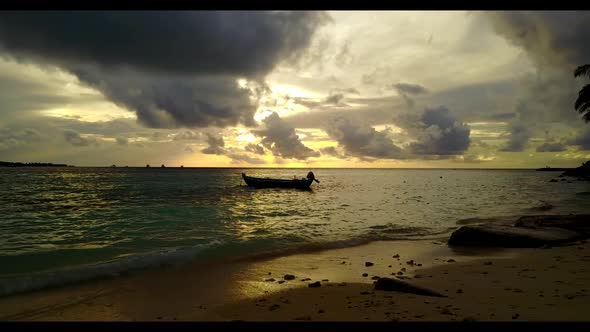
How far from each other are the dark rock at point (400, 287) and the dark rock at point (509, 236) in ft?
22.3

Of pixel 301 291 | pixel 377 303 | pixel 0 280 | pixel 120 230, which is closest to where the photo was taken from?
pixel 377 303

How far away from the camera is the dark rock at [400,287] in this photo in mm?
7279

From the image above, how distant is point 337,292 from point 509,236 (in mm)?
8208

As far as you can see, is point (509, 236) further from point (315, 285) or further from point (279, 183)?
point (279, 183)

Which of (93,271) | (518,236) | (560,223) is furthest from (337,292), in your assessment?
(560,223)

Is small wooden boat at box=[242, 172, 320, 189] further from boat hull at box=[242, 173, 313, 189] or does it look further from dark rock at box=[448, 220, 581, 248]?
dark rock at box=[448, 220, 581, 248]

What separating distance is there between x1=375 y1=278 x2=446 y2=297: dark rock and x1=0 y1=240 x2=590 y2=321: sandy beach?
0.20 m

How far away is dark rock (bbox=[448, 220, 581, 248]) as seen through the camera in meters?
12.7

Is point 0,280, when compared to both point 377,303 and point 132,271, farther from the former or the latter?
point 377,303

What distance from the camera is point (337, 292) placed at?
782 centimetres

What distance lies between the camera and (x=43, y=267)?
435 inches

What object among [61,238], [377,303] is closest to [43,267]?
[61,238]

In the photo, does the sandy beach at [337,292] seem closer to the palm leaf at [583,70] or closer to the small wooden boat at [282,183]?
the palm leaf at [583,70]

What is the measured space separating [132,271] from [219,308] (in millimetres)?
4440
